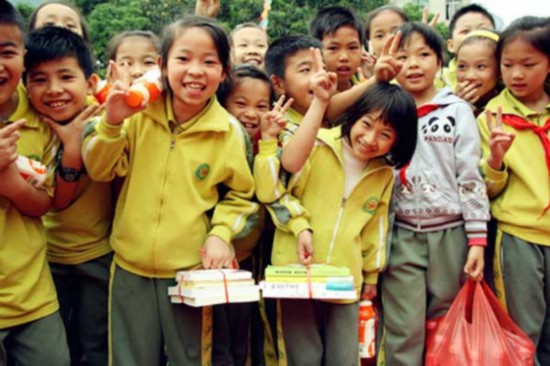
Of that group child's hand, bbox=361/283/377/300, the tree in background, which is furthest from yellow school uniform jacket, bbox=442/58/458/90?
the tree in background

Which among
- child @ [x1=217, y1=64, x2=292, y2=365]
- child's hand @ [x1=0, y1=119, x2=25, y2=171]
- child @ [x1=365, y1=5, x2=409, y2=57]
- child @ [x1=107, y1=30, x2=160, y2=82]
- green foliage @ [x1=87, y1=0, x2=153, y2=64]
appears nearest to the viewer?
child's hand @ [x1=0, y1=119, x2=25, y2=171]

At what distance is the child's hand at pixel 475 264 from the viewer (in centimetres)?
→ 311

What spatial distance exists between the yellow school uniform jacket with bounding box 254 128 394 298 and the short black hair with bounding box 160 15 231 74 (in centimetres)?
49

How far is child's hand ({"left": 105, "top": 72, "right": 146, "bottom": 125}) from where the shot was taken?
8.24 feet

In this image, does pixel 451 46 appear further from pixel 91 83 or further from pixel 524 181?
pixel 91 83

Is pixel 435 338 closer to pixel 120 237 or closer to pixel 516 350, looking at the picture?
pixel 516 350

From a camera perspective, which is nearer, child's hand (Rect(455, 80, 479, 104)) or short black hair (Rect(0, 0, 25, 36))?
short black hair (Rect(0, 0, 25, 36))

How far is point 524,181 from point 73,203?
7.72 feet

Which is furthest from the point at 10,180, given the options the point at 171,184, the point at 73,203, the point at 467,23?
the point at 467,23

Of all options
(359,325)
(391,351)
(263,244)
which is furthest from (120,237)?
(391,351)

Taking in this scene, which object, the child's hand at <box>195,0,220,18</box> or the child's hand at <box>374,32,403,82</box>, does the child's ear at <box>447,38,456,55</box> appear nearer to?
the child's hand at <box>374,32,403,82</box>

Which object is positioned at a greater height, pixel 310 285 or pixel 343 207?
pixel 343 207

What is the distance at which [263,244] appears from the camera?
3.38m

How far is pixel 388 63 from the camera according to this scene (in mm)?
3000
